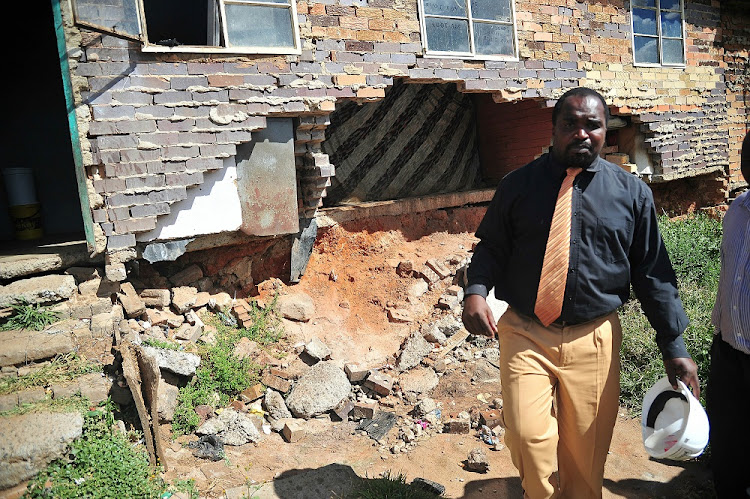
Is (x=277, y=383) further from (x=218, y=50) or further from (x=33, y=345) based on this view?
(x=218, y=50)

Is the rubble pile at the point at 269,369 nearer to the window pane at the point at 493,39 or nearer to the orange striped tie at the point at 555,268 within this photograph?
the orange striped tie at the point at 555,268

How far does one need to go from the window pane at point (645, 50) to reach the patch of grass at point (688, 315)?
2479mm

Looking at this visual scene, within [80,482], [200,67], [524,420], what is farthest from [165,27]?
[524,420]

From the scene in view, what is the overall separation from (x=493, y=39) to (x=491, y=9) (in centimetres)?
38

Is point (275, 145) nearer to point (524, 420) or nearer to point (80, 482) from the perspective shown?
point (80, 482)

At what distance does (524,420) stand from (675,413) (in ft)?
2.34

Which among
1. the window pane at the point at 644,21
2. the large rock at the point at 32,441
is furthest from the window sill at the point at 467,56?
the large rock at the point at 32,441

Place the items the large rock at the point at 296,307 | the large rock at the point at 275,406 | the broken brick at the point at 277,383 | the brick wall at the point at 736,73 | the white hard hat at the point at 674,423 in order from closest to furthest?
the white hard hat at the point at 674,423 → the large rock at the point at 275,406 → the broken brick at the point at 277,383 → the large rock at the point at 296,307 → the brick wall at the point at 736,73

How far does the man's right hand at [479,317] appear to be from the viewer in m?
2.58

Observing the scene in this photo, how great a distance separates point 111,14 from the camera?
4758 millimetres

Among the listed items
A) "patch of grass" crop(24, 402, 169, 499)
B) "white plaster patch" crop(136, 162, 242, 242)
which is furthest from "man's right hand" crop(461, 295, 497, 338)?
"white plaster patch" crop(136, 162, 242, 242)

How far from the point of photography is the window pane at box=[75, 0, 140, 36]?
15.2ft

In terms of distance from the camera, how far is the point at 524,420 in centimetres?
248

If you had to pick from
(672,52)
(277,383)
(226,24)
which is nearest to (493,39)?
(226,24)
